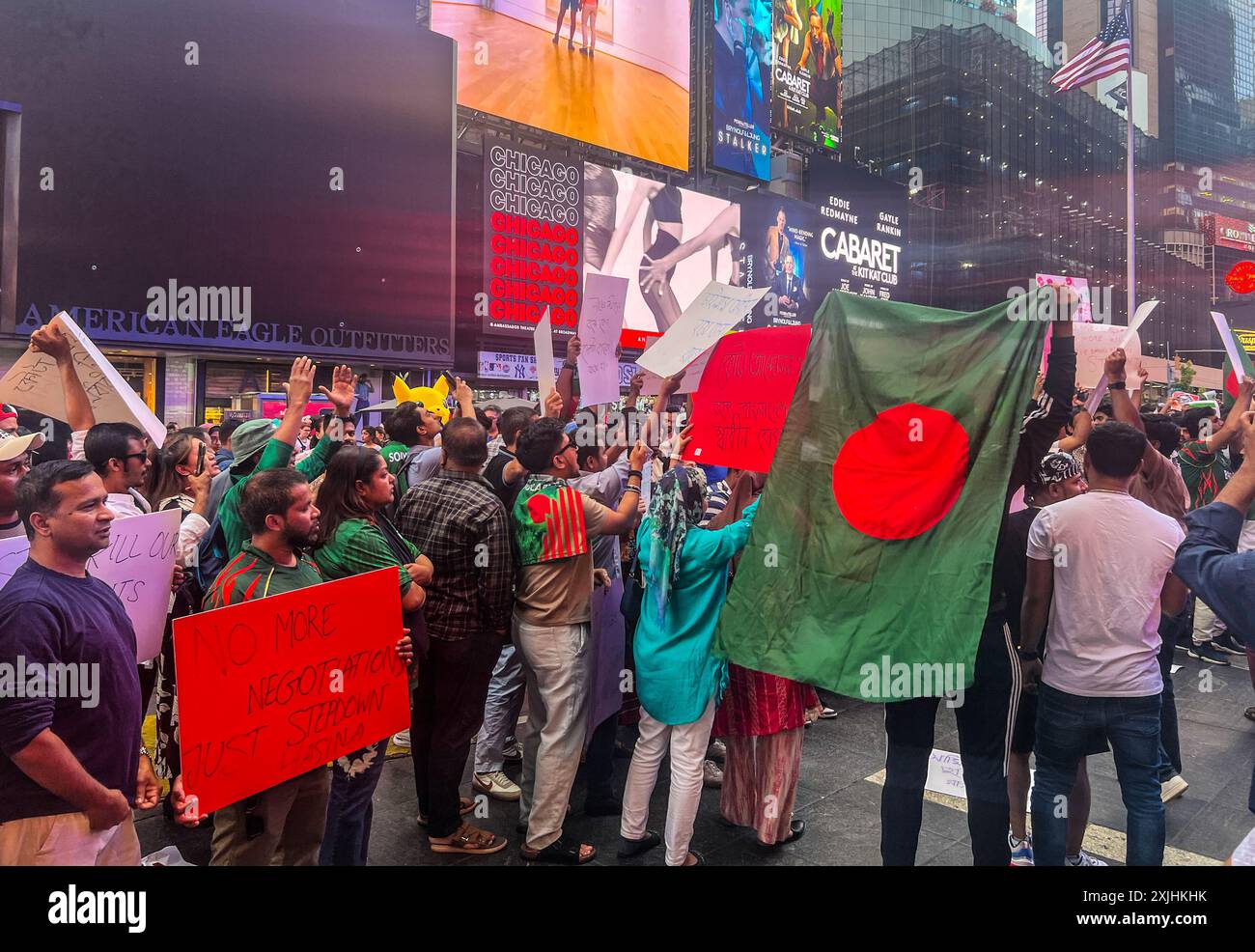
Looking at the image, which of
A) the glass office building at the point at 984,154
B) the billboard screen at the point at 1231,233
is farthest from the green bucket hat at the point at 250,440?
the billboard screen at the point at 1231,233

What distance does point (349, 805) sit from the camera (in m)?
3.20

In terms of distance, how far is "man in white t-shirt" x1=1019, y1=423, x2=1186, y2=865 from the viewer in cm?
312

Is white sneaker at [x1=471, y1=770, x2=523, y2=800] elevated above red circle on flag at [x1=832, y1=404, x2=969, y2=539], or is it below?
below

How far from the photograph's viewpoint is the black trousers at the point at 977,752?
10.5 ft

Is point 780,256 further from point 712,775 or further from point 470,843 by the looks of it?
point 470,843

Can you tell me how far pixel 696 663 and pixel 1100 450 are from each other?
6.34 feet

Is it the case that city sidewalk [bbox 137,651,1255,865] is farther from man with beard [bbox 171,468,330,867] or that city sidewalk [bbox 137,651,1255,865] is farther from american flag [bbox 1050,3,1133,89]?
american flag [bbox 1050,3,1133,89]

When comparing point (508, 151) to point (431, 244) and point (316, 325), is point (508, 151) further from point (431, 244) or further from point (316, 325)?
point (316, 325)

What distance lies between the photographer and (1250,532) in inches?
202

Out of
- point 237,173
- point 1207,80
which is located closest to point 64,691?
point 237,173

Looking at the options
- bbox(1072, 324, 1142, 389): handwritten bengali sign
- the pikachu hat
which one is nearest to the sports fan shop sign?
the pikachu hat

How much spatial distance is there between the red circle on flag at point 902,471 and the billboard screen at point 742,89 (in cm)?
2600

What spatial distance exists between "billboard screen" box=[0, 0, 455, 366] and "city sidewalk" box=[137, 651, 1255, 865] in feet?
42.3

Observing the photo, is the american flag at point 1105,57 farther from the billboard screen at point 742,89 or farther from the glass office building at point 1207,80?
the glass office building at point 1207,80
